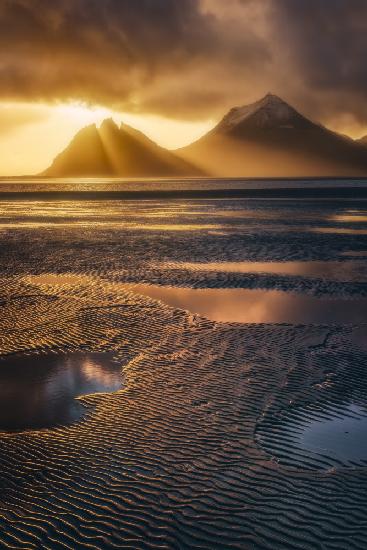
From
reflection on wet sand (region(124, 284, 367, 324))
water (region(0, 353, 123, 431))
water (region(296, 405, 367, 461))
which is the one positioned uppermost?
reflection on wet sand (region(124, 284, 367, 324))

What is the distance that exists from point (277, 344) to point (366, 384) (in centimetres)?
289

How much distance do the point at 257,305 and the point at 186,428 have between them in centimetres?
882

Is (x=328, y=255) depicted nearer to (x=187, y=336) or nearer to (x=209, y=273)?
(x=209, y=273)

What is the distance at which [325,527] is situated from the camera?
6.50m

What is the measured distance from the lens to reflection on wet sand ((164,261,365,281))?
2308 centimetres

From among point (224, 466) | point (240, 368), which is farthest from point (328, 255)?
point (224, 466)

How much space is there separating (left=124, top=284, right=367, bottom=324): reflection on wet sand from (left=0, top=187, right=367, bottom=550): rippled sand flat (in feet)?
0.73

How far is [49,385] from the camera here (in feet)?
36.0

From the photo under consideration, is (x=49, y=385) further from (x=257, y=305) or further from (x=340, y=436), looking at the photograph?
(x=257, y=305)

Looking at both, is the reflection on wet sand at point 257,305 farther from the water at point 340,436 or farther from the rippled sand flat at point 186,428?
the water at point 340,436

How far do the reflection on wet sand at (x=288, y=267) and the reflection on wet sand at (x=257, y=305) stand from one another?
13.1ft

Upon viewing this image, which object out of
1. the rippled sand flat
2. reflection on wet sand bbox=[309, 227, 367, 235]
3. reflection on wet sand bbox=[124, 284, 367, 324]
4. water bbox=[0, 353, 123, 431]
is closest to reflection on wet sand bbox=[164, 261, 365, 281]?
the rippled sand flat

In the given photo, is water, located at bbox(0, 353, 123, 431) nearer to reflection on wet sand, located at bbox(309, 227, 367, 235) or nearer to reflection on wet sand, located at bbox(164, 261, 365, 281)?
reflection on wet sand, located at bbox(164, 261, 365, 281)

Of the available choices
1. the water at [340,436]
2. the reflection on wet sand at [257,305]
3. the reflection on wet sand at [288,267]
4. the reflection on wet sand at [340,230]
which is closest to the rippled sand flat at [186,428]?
the water at [340,436]
